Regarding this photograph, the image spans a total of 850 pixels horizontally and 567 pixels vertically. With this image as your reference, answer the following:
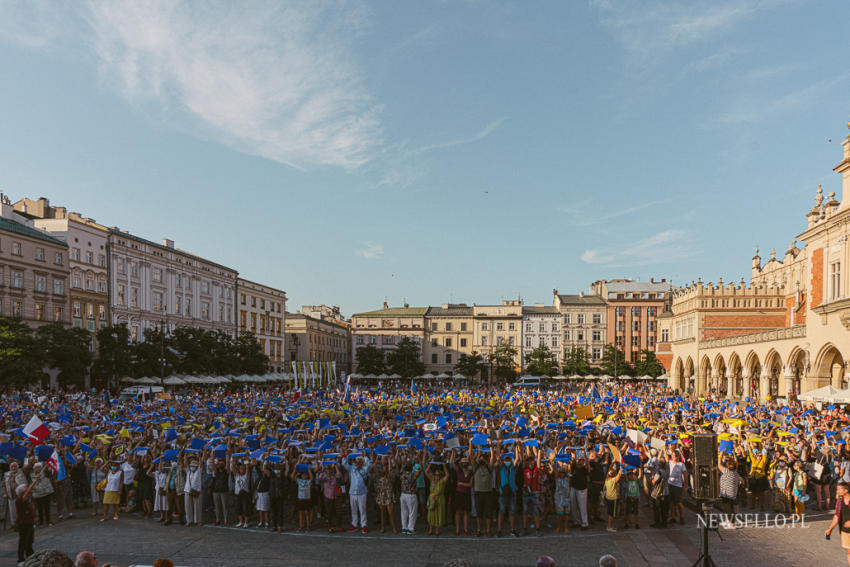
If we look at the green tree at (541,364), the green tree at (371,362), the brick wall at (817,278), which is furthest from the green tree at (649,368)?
the brick wall at (817,278)

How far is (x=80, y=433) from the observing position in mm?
18984

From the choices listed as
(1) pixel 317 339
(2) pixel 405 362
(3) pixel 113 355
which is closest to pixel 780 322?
(2) pixel 405 362

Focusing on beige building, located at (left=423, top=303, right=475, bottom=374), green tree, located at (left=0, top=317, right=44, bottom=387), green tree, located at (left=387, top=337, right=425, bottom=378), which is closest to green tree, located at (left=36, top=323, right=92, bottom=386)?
green tree, located at (left=0, top=317, right=44, bottom=387)

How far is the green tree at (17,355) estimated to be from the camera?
3734 centimetres

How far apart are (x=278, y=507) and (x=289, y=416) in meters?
13.9

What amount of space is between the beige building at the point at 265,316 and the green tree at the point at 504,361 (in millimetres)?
31669

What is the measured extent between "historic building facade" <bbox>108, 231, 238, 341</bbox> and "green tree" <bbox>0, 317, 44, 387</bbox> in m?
17.5

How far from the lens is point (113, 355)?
49.6 m

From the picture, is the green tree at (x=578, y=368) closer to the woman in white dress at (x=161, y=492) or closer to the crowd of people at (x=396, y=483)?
the crowd of people at (x=396, y=483)

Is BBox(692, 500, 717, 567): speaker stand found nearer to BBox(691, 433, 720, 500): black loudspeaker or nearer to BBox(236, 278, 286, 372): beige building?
BBox(691, 433, 720, 500): black loudspeaker

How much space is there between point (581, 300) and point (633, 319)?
28.9ft

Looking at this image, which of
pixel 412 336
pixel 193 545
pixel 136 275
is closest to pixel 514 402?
pixel 193 545

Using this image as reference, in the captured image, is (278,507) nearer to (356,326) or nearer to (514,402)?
(514,402)

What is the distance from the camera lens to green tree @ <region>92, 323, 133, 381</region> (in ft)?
162
